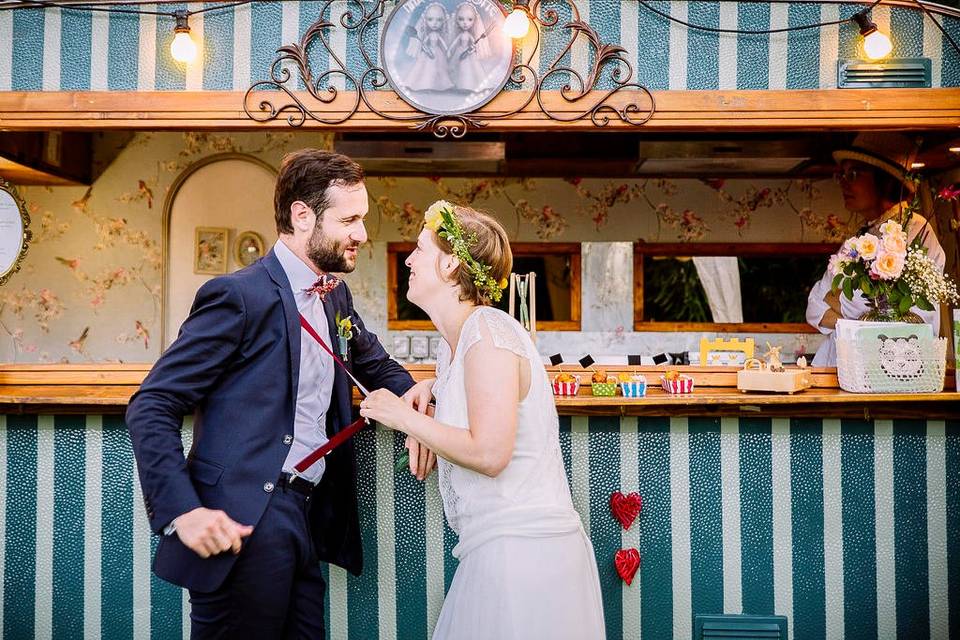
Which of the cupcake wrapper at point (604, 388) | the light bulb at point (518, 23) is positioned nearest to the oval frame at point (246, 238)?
the light bulb at point (518, 23)

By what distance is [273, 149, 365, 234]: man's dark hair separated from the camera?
83.4 inches

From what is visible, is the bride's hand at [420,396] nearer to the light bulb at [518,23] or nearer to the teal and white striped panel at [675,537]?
the teal and white striped panel at [675,537]

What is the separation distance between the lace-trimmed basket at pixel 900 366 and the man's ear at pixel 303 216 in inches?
72.5

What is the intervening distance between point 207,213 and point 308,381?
12.2 ft

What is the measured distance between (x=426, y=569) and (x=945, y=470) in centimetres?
181

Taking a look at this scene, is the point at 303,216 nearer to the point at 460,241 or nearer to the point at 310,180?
the point at 310,180

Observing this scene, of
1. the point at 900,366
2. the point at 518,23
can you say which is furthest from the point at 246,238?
the point at 900,366

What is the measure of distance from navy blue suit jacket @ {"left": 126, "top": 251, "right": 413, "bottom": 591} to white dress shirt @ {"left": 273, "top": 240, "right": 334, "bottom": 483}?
0.18 feet

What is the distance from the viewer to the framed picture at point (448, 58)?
9.14 feet

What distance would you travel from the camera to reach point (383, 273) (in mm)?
5430

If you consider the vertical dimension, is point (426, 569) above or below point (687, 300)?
below

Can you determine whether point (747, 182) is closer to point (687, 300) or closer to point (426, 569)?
point (687, 300)

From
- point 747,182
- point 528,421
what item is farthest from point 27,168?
point 747,182

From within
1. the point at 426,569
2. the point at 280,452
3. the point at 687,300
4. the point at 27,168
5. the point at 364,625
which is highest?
the point at 27,168
